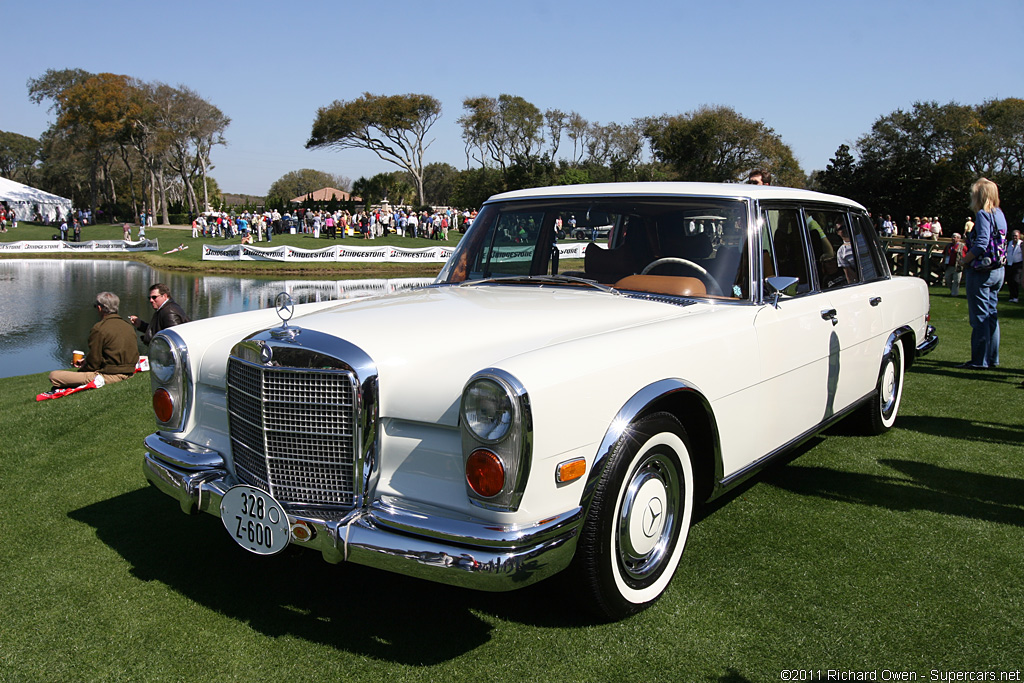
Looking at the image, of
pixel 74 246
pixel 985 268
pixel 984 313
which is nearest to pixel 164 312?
pixel 985 268

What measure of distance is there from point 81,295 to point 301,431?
834 inches

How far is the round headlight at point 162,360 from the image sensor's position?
3.59 m

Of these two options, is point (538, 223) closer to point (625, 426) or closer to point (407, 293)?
point (407, 293)

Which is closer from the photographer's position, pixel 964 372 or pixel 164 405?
pixel 164 405

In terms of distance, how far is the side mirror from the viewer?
381 centimetres

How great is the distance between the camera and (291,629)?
2.98 m

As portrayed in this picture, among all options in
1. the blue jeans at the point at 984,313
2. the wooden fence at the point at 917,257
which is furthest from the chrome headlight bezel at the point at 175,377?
the wooden fence at the point at 917,257

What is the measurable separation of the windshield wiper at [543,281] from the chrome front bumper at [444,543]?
5.48 ft

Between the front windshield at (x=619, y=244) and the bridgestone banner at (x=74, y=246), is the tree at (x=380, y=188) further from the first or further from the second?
the front windshield at (x=619, y=244)

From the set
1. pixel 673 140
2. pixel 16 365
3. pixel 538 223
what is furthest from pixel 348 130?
pixel 538 223

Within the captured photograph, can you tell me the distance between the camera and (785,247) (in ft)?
13.9

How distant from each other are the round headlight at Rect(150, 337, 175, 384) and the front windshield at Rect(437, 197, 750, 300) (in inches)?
64.0

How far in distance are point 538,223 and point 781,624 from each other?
2558mm

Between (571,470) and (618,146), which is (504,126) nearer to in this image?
(618,146)
